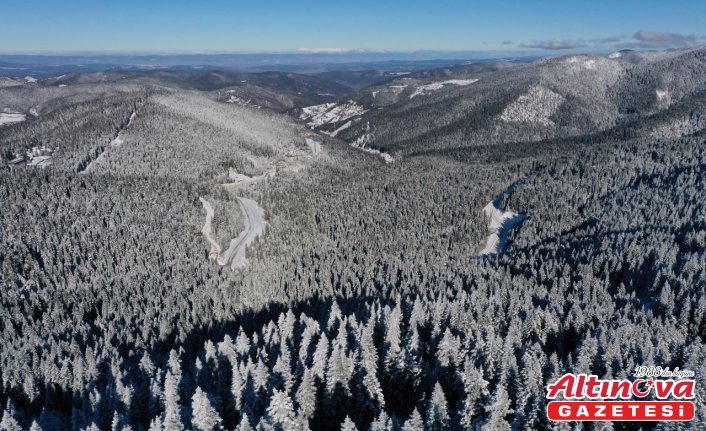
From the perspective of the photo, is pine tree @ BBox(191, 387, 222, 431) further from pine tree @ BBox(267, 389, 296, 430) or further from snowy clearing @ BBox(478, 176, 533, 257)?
snowy clearing @ BBox(478, 176, 533, 257)

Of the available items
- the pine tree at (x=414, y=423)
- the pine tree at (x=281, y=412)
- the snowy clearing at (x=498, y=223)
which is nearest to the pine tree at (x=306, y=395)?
the pine tree at (x=281, y=412)

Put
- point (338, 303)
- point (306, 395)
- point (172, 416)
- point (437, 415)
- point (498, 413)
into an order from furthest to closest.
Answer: point (338, 303) < point (306, 395) < point (172, 416) < point (437, 415) < point (498, 413)

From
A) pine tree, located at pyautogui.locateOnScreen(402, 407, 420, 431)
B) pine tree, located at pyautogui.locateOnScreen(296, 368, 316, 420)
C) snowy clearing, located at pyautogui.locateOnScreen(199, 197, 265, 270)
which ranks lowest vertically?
snowy clearing, located at pyautogui.locateOnScreen(199, 197, 265, 270)

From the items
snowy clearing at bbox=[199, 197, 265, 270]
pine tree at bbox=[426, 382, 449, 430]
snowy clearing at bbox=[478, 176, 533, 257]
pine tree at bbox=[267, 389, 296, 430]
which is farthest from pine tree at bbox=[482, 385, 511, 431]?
snowy clearing at bbox=[478, 176, 533, 257]

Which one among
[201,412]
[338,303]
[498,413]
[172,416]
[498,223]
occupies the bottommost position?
[338,303]

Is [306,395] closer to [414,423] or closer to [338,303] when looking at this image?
[414,423]

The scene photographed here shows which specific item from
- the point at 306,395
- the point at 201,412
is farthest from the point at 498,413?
the point at 201,412

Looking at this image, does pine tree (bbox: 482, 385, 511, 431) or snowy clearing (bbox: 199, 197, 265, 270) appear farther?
snowy clearing (bbox: 199, 197, 265, 270)

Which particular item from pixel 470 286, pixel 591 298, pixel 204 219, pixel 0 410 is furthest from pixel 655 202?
pixel 0 410
